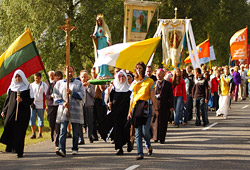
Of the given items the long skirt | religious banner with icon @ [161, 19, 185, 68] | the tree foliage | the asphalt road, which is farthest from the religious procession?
the tree foliage

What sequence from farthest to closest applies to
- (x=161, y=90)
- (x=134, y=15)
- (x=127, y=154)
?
(x=134, y=15)
(x=161, y=90)
(x=127, y=154)

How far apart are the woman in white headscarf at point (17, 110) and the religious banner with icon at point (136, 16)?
8.23m

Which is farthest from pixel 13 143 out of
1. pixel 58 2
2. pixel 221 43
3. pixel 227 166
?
pixel 221 43

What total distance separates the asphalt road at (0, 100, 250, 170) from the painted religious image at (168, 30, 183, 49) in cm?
1106

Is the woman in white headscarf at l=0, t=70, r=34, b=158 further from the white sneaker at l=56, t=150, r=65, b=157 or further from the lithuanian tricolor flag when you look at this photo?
the white sneaker at l=56, t=150, r=65, b=157

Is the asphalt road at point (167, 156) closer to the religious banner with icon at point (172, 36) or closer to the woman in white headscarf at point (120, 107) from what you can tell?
the woman in white headscarf at point (120, 107)

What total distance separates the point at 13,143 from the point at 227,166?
15.0ft

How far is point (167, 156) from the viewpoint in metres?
10.6

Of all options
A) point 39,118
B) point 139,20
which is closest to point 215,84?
point 139,20

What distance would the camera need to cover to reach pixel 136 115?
406 inches

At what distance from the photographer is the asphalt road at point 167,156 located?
31.3 feet

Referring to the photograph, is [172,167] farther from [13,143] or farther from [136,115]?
[13,143]

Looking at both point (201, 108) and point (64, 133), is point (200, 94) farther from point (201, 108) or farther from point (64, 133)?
point (64, 133)

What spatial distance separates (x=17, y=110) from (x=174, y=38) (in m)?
15.1
